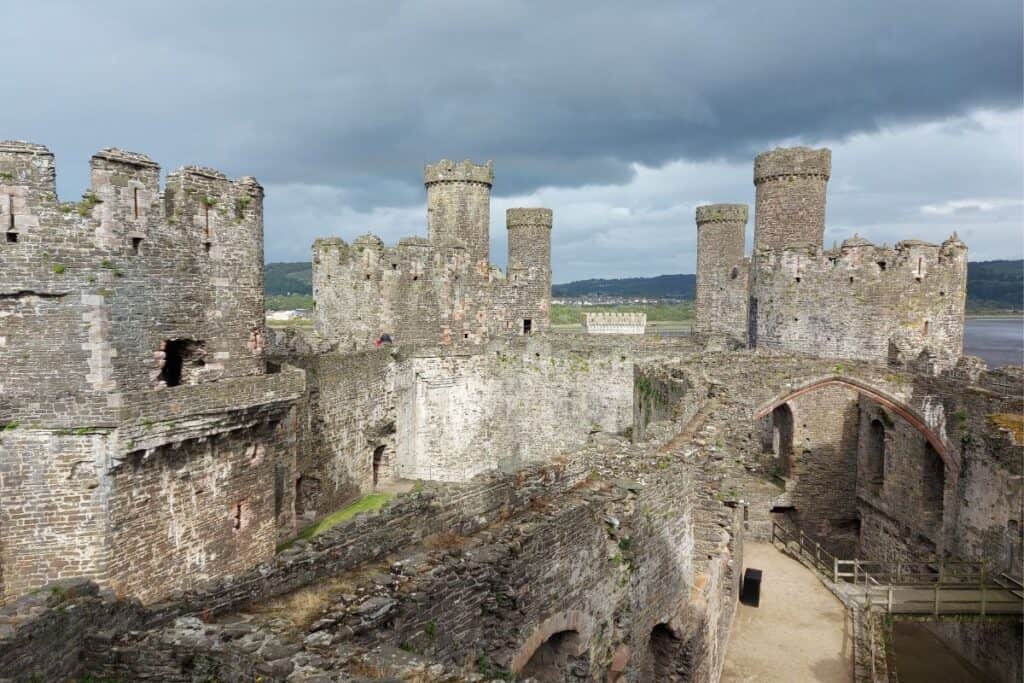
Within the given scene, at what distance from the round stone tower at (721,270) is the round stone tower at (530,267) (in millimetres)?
6580

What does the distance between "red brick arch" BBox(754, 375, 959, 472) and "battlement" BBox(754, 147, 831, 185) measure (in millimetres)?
7320

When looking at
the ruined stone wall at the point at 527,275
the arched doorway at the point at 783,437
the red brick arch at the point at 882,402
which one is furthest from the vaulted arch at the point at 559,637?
the ruined stone wall at the point at 527,275

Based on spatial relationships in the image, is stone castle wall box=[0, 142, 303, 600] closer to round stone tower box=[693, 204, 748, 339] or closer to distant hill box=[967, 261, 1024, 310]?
round stone tower box=[693, 204, 748, 339]

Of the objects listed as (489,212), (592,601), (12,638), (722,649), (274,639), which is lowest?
(722,649)

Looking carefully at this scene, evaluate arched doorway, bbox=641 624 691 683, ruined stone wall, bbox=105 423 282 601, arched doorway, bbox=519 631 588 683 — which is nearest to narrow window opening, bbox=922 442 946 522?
arched doorway, bbox=641 624 691 683

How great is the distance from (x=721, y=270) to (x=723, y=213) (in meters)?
2.30

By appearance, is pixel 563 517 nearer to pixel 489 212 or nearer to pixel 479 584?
pixel 479 584

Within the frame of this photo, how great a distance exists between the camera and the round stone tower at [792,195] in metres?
23.0

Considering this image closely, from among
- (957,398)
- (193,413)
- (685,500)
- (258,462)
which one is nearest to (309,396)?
(258,462)

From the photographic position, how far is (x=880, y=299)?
19000 millimetres

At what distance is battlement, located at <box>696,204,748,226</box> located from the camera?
30297 millimetres

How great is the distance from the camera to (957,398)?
16375 mm

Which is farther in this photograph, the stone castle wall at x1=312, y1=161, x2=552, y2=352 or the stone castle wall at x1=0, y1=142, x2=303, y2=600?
the stone castle wall at x1=312, y1=161, x2=552, y2=352

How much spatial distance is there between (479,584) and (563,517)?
4.86 feet
